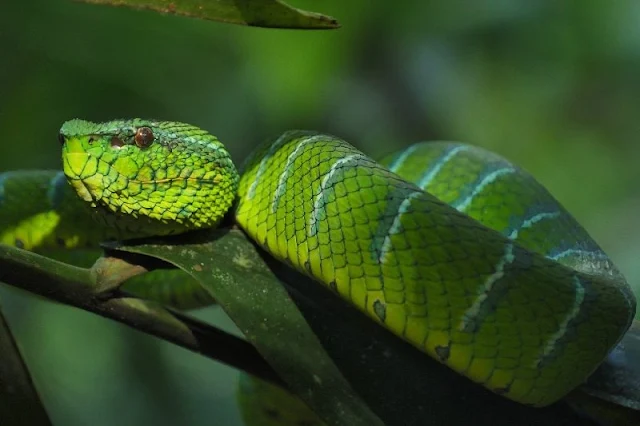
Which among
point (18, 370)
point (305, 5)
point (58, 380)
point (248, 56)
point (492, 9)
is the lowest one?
point (58, 380)

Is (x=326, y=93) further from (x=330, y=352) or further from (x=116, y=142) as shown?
(x=330, y=352)

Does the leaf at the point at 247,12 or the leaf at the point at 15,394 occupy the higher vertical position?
the leaf at the point at 247,12

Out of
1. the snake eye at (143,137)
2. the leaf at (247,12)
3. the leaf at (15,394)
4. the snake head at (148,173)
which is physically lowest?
the leaf at (15,394)

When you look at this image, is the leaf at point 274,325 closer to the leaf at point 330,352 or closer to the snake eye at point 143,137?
the leaf at point 330,352

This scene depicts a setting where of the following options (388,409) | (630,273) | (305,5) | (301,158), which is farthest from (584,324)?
(305,5)

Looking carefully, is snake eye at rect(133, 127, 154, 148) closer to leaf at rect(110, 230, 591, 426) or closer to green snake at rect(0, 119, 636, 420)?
green snake at rect(0, 119, 636, 420)

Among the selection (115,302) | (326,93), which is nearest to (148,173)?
(115,302)

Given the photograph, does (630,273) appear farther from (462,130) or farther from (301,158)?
(301,158)

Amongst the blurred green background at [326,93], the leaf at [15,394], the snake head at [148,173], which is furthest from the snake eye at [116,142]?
the blurred green background at [326,93]
